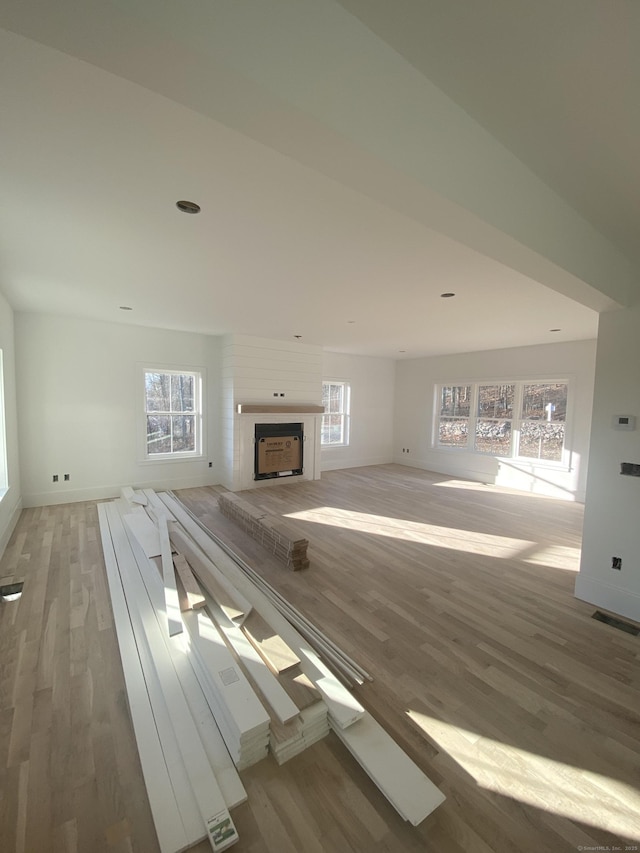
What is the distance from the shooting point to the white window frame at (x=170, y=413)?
5.58 meters

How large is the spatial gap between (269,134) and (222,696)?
2.19 metres

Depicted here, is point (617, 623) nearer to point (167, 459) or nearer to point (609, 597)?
point (609, 597)

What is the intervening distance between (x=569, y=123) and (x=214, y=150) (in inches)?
55.1

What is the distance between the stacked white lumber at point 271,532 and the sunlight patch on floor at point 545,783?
1.72 m

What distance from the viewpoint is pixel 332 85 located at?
91 centimetres

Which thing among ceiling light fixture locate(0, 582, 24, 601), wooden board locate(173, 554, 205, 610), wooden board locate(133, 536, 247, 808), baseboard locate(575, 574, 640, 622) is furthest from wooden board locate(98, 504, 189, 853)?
baseboard locate(575, 574, 640, 622)

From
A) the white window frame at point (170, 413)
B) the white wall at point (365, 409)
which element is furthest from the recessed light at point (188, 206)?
the white wall at point (365, 409)

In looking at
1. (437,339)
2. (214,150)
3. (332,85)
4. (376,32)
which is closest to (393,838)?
(332,85)

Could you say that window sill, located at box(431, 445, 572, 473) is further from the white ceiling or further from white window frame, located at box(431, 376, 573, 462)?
the white ceiling

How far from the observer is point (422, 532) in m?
4.21

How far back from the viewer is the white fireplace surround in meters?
5.89

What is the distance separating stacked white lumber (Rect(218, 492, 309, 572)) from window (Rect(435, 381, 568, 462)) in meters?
5.12

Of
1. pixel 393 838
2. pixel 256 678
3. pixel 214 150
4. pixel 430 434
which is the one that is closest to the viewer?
pixel 393 838

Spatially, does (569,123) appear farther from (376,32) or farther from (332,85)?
(332,85)
